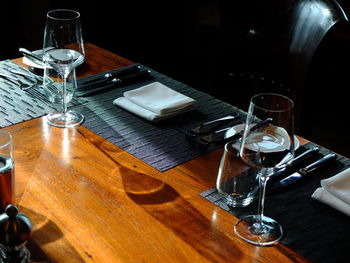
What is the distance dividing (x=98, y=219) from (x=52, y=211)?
0.31 ft

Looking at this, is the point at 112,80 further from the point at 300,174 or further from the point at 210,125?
the point at 300,174

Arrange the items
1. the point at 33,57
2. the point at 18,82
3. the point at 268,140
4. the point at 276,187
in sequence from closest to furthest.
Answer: the point at 268,140
the point at 276,187
the point at 18,82
the point at 33,57

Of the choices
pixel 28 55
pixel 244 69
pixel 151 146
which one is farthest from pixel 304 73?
pixel 28 55

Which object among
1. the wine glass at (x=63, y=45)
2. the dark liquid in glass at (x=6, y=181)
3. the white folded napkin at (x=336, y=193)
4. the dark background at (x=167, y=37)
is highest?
the wine glass at (x=63, y=45)

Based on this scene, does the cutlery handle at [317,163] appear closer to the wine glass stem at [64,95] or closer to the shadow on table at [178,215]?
the shadow on table at [178,215]

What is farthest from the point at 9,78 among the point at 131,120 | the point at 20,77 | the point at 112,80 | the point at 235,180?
the point at 235,180

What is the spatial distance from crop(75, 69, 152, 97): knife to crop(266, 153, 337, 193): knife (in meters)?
0.67

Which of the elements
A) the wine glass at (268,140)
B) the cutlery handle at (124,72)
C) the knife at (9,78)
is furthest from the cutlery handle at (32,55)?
the wine glass at (268,140)

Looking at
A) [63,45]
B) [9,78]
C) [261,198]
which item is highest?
[63,45]

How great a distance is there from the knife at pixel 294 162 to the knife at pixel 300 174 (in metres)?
0.02

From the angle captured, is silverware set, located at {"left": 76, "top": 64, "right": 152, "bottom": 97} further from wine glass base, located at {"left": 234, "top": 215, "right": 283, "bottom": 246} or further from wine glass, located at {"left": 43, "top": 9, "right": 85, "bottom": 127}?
wine glass base, located at {"left": 234, "top": 215, "right": 283, "bottom": 246}

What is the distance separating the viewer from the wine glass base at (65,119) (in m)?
1.51

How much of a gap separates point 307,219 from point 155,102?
60 centimetres

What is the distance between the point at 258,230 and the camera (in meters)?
1.13
